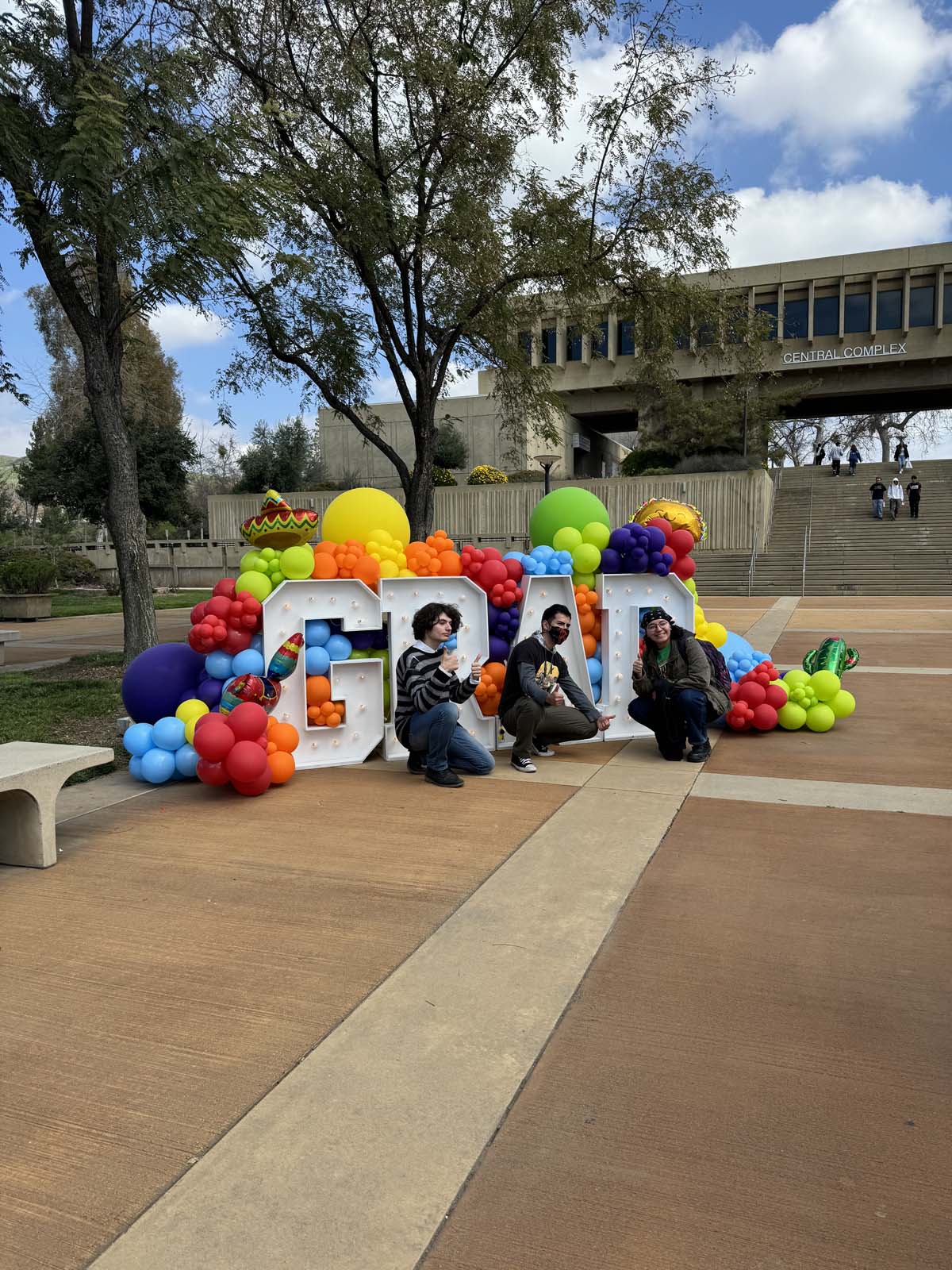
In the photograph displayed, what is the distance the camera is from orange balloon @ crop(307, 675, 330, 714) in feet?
21.7

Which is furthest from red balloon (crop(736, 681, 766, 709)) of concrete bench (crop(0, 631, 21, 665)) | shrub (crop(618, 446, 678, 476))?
shrub (crop(618, 446, 678, 476))

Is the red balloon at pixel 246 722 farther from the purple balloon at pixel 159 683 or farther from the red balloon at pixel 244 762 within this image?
the purple balloon at pixel 159 683

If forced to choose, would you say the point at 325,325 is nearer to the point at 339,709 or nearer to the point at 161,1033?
the point at 339,709

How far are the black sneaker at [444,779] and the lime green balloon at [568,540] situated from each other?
2.36 metres

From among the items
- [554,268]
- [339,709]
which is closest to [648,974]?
[339,709]

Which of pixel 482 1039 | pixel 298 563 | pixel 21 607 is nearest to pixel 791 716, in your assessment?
pixel 298 563

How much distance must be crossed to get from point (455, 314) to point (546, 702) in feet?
32.0

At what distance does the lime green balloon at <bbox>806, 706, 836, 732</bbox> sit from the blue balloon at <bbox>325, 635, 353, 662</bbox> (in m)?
4.19

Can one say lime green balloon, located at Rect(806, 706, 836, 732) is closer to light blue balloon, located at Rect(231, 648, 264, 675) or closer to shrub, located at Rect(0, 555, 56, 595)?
light blue balloon, located at Rect(231, 648, 264, 675)

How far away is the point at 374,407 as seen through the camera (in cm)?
5125

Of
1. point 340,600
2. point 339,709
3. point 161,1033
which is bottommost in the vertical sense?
point 161,1033

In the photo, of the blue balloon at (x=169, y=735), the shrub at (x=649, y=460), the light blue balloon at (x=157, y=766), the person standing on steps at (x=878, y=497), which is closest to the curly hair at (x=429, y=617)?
the blue balloon at (x=169, y=735)

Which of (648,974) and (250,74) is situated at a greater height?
(250,74)

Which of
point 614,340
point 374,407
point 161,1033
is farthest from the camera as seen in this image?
point 374,407
